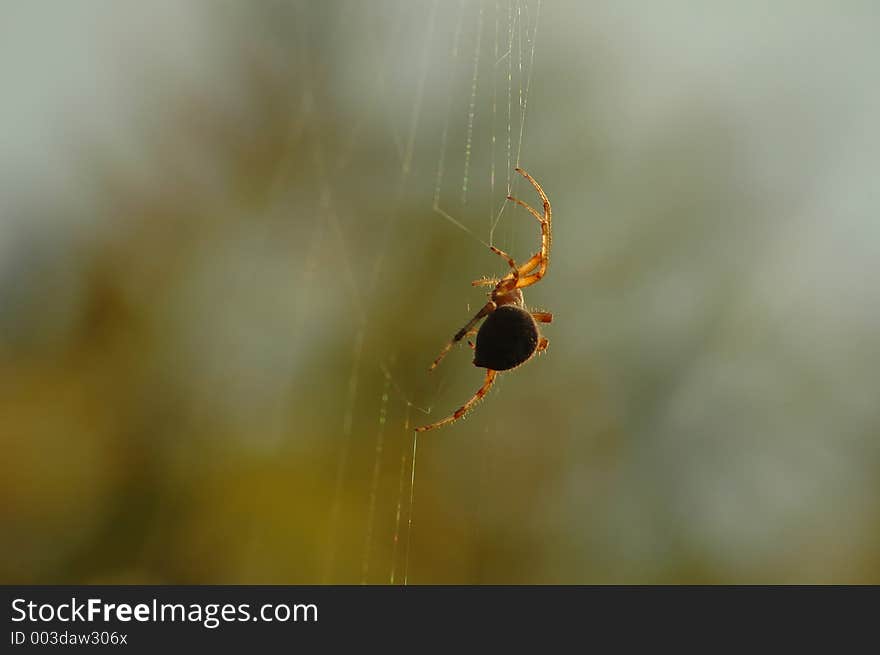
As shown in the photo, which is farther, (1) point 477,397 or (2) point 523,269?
(1) point 477,397

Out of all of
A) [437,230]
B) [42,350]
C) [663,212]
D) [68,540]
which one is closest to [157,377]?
[42,350]

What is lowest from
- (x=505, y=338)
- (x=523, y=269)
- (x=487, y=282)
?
(x=505, y=338)

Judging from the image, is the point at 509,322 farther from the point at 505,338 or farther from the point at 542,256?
the point at 542,256

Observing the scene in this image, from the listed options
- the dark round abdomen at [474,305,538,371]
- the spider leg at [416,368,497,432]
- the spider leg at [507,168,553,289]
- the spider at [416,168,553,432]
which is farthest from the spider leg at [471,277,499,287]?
the spider leg at [416,368,497,432]

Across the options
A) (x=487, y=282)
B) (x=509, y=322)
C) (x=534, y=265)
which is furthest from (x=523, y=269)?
(x=509, y=322)

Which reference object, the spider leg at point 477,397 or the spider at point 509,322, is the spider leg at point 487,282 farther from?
the spider leg at point 477,397

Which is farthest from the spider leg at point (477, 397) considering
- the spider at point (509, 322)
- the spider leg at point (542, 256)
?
the spider leg at point (542, 256)

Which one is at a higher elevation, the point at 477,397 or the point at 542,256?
the point at 542,256

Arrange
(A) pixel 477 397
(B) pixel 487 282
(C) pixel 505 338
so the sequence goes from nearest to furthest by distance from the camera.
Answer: (C) pixel 505 338
(B) pixel 487 282
(A) pixel 477 397
